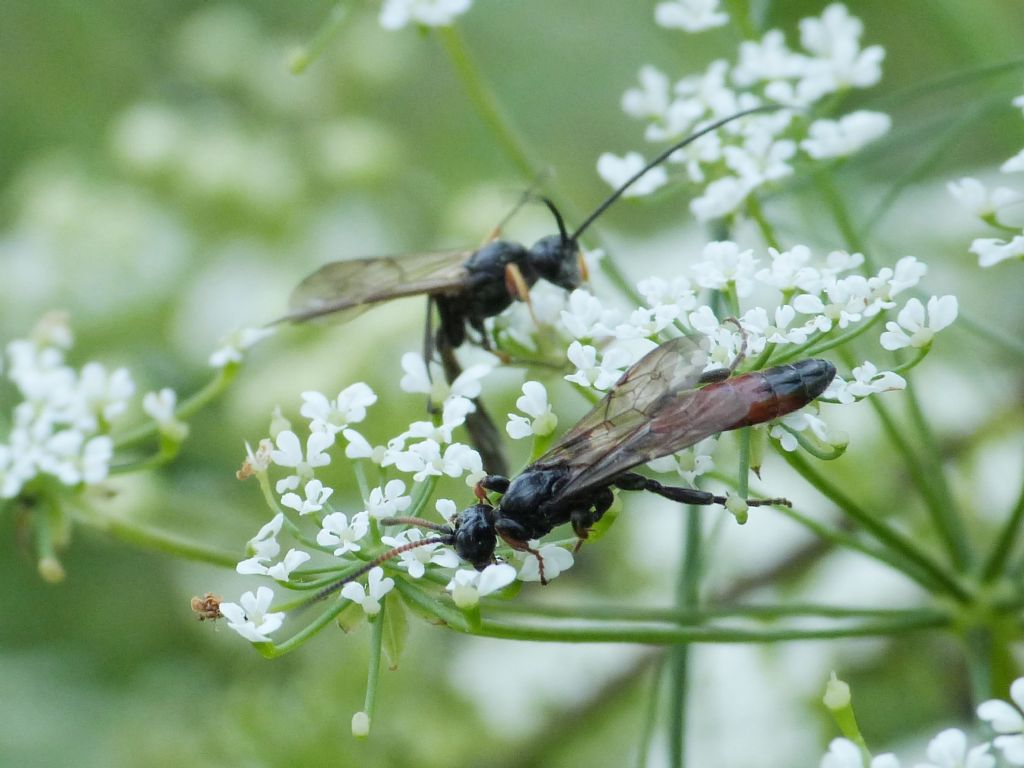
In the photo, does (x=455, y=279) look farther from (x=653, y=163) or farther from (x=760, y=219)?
(x=760, y=219)

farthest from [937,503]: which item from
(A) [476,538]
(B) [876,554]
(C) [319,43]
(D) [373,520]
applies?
(C) [319,43]

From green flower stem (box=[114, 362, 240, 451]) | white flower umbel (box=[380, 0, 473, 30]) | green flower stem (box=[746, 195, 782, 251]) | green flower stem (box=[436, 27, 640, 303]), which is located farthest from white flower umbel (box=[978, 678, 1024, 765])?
white flower umbel (box=[380, 0, 473, 30])

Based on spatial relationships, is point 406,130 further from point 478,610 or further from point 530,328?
point 478,610

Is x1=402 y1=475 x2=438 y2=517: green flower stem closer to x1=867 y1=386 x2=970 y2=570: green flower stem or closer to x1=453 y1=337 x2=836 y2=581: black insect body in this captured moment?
x1=453 y1=337 x2=836 y2=581: black insect body

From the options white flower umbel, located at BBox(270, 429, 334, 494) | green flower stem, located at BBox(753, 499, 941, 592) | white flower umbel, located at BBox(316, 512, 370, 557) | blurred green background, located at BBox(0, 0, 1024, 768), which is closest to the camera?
white flower umbel, located at BBox(316, 512, 370, 557)

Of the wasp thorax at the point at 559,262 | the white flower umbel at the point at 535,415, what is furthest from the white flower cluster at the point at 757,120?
the white flower umbel at the point at 535,415

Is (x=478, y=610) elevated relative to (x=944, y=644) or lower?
lower

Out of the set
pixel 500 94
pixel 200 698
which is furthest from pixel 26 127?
pixel 200 698
